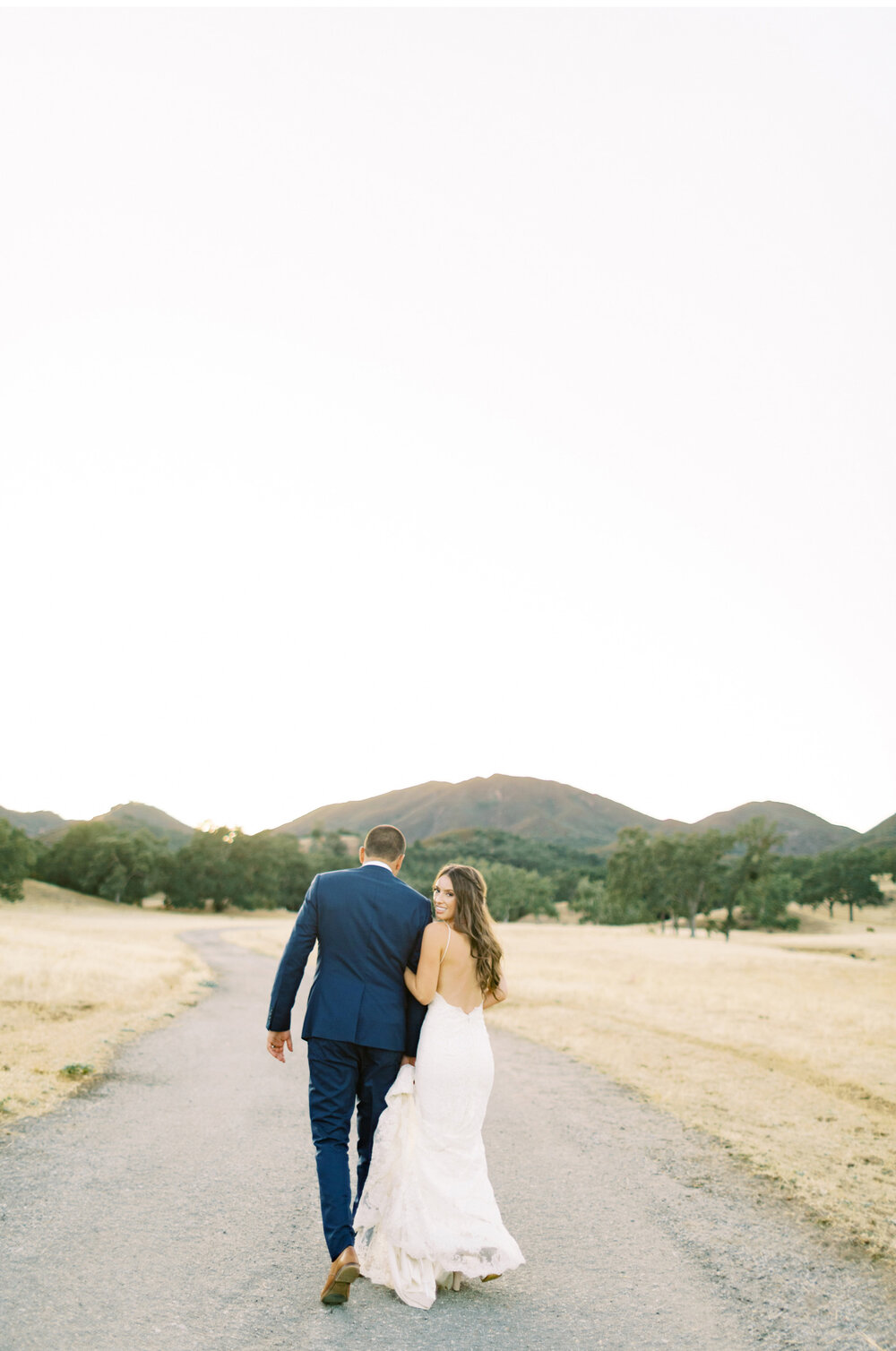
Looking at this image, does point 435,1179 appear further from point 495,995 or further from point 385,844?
point 385,844

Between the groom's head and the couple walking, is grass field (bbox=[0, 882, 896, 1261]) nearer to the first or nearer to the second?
the couple walking

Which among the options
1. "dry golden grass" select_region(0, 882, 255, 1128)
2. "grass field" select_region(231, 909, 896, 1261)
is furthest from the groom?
"dry golden grass" select_region(0, 882, 255, 1128)

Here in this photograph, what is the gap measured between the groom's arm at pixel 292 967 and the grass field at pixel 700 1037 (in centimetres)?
419

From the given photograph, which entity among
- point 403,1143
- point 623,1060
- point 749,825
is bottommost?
point 623,1060

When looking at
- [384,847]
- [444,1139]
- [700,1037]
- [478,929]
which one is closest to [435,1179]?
[444,1139]

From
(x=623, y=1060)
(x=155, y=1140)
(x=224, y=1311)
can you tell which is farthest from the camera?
(x=623, y=1060)

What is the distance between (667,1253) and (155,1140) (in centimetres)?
453

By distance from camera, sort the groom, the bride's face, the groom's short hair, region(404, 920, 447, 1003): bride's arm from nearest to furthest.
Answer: the groom → region(404, 920, 447, 1003): bride's arm → the bride's face → the groom's short hair

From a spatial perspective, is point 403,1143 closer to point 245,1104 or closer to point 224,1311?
point 224,1311

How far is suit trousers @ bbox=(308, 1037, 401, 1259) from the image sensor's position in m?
5.00

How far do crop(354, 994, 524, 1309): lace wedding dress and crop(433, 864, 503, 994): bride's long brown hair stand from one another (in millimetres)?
230

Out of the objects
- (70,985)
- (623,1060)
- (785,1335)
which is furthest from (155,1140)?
(70,985)

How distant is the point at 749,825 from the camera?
69500 millimetres

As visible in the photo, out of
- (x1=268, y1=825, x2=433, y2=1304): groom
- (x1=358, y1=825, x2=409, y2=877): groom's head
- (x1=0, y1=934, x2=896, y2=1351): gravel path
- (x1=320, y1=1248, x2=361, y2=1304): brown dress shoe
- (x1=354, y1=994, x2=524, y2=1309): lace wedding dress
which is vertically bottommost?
(x1=0, y1=934, x2=896, y2=1351): gravel path
